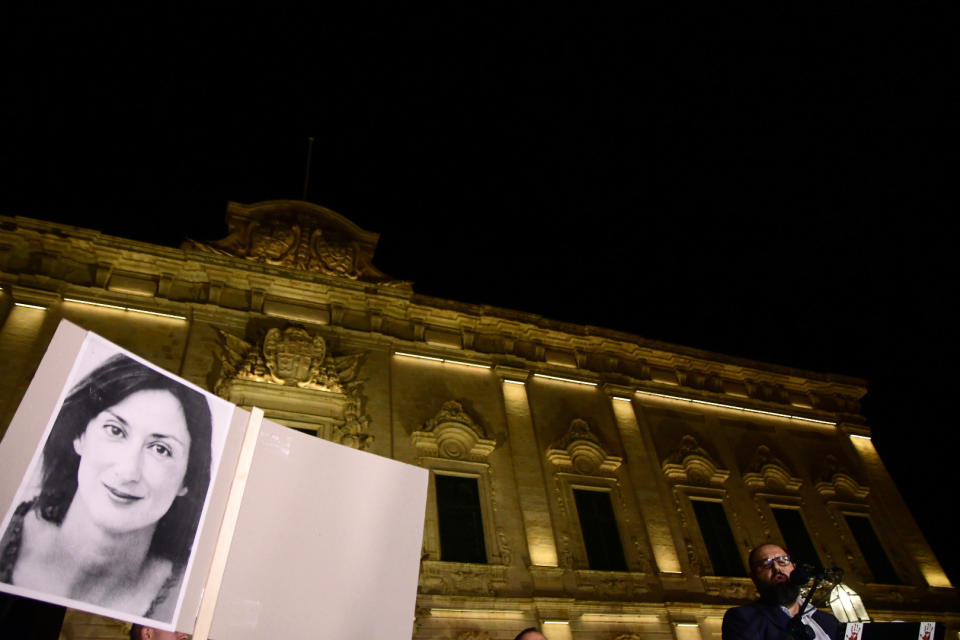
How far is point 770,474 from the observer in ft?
59.6

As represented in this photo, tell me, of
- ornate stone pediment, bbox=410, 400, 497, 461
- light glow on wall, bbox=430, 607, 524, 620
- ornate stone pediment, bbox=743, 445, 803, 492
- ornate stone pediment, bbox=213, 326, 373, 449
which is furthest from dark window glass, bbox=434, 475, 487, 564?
ornate stone pediment, bbox=743, 445, 803, 492

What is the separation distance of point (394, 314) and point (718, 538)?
9.71m

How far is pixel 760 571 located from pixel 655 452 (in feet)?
41.5

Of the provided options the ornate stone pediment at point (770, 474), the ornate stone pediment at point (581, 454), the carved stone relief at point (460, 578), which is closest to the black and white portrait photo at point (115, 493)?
the carved stone relief at point (460, 578)

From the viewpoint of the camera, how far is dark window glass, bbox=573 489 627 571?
14.4 metres

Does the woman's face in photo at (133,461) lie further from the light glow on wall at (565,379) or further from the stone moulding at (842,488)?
the stone moulding at (842,488)

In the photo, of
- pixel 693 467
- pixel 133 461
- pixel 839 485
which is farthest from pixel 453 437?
pixel 133 461

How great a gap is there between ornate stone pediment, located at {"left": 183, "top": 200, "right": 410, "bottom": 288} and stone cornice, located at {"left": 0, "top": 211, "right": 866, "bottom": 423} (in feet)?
2.31

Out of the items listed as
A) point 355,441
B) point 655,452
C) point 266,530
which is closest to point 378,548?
point 266,530

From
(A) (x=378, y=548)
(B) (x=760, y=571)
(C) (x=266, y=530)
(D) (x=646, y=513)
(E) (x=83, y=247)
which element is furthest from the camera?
(D) (x=646, y=513)

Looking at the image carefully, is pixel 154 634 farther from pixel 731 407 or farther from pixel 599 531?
pixel 731 407

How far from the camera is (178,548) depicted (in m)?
3.18

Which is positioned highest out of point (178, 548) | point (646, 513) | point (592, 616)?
point (646, 513)

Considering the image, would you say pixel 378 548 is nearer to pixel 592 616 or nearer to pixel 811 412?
pixel 592 616
